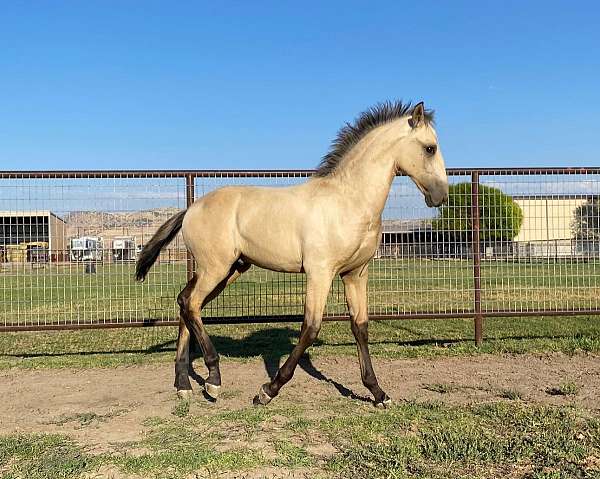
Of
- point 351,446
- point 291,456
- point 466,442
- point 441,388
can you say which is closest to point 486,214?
point 441,388

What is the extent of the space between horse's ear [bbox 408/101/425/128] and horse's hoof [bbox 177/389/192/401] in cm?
319

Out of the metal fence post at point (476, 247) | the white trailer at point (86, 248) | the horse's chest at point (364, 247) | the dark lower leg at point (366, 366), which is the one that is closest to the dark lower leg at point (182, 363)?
the dark lower leg at point (366, 366)

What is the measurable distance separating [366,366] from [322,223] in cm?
136

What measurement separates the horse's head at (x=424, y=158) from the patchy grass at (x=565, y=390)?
6.95 feet

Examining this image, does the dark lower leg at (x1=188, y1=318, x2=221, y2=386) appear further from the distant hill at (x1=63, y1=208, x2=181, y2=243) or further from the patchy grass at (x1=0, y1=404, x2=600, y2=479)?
the distant hill at (x1=63, y1=208, x2=181, y2=243)

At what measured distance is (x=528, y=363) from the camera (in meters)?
6.21

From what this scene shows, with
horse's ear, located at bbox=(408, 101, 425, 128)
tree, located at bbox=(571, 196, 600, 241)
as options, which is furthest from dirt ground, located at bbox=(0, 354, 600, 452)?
horse's ear, located at bbox=(408, 101, 425, 128)

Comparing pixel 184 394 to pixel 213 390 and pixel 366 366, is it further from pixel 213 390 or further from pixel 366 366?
pixel 366 366

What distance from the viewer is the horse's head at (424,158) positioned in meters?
4.54

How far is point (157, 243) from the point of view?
5734 mm

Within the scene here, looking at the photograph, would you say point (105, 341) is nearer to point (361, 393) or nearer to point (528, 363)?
point (361, 393)

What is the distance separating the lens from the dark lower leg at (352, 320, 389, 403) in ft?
15.2

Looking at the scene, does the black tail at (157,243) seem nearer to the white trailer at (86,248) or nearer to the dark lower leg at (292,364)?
the white trailer at (86,248)

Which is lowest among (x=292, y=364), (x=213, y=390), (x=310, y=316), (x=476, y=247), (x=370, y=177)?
(x=213, y=390)
